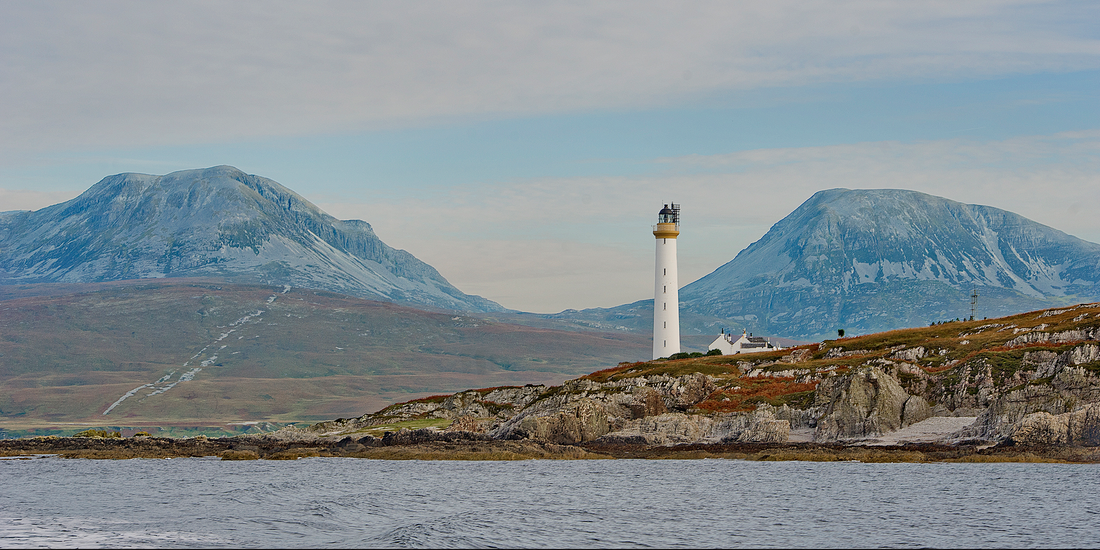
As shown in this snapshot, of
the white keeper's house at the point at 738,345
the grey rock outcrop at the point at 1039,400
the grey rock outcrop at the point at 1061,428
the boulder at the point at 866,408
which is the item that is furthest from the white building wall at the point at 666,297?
the grey rock outcrop at the point at 1061,428

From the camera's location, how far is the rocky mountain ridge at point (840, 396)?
2739 inches

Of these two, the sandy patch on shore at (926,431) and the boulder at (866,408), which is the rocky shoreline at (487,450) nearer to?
the sandy patch on shore at (926,431)

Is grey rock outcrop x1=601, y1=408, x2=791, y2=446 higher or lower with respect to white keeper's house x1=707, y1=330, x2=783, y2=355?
lower


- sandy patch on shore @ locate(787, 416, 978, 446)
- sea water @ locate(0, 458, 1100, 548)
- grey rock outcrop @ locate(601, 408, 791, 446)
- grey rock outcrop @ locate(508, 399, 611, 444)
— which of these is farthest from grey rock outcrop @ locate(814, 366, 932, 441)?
grey rock outcrop @ locate(508, 399, 611, 444)

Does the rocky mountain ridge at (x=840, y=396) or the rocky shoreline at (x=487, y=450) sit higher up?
the rocky mountain ridge at (x=840, y=396)

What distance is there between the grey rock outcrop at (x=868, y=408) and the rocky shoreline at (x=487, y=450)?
1557 mm

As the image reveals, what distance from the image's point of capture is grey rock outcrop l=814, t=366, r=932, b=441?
2985 inches

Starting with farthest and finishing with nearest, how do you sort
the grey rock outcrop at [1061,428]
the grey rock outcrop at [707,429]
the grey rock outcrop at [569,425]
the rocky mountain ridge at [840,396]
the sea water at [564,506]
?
1. the grey rock outcrop at [569,425]
2. the grey rock outcrop at [707,429]
3. the rocky mountain ridge at [840,396]
4. the grey rock outcrop at [1061,428]
5. the sea water at [564,506]

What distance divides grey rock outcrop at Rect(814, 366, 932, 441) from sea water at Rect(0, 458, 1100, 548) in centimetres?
414

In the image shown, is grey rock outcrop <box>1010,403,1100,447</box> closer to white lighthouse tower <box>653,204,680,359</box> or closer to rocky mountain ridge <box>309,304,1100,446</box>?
rocky mountain ridge <box>309,304,1100,446</box>

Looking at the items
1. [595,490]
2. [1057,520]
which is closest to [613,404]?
[595,490]

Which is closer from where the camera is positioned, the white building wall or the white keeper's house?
the white building wall

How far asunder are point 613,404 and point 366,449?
21.9 m

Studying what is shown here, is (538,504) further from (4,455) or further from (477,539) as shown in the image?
(4,455)
